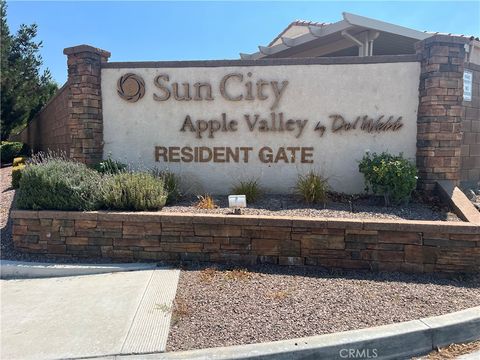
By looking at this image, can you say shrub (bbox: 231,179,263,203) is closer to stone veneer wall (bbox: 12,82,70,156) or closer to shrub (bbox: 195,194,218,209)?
shrub (bbox: 195,194,218,209)

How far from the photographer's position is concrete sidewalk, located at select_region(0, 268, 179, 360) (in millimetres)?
3141

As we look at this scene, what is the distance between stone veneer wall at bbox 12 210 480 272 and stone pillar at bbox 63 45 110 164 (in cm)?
180

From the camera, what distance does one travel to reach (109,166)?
659cm

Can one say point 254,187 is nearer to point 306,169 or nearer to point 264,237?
point 306,169

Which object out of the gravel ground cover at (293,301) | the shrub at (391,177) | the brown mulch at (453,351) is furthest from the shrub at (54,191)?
the brown mulch at (453,351)

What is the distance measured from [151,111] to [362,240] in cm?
424

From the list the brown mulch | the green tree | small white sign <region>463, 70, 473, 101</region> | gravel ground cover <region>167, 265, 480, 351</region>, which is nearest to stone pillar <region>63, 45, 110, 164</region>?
gravel ground cover <region>167, 265, 480, 351</region>

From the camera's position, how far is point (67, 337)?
330 centimetres

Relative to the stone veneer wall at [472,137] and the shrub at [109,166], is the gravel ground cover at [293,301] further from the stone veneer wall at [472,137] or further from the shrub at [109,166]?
the stone veneer wall at [472,137]

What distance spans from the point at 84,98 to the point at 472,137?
23.4 feet

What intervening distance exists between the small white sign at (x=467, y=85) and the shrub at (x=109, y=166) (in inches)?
244

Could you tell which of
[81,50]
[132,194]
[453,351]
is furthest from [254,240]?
[81,50]

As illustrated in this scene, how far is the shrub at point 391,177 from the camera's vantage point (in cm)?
568

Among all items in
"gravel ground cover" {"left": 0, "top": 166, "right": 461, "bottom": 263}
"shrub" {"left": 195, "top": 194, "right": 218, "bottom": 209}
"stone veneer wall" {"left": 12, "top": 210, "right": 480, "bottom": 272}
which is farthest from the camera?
"shrub" {"left": 195, "top": 194, "right": 218, "bottom": 209}
